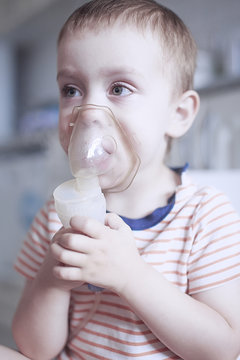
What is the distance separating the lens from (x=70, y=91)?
54 centimetres

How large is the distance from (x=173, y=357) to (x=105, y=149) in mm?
278

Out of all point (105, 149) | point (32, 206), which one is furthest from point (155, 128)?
point (32, 206)

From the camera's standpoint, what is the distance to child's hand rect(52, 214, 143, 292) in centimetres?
41

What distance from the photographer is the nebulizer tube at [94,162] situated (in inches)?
16.6

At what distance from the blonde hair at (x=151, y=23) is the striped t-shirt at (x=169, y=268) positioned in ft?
0.58

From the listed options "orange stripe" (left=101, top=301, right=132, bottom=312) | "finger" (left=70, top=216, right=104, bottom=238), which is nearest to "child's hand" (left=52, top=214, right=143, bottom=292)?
"finger" (left=70, top=216, right=104, bottom=238)

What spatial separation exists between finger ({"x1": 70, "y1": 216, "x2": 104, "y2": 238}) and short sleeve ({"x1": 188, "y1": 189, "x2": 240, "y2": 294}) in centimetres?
18

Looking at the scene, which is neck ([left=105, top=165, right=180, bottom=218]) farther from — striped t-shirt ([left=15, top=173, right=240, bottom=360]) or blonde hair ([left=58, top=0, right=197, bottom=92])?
blonde hair ([left=58, top=0, right=197, bottom=92])

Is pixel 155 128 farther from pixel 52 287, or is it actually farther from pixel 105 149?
pixel 52 287

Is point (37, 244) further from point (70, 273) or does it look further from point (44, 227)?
point (70, 273)

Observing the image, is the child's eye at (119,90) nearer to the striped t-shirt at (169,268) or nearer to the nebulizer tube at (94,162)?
the nebulizer tube at (94,162)

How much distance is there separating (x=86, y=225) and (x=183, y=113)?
1.00 feet

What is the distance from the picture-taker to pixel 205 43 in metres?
2.37

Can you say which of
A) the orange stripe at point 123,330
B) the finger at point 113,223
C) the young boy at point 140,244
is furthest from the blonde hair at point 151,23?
the orange stripe at point 123,330
